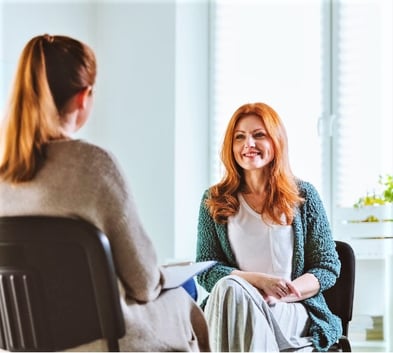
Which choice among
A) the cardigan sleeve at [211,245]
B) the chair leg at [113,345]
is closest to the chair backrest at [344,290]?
the cardigan sleeve at [211,245]

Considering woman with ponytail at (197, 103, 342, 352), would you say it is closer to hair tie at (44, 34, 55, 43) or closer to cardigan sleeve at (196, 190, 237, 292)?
cardigan sleeve at (196, 190, 237, 292)

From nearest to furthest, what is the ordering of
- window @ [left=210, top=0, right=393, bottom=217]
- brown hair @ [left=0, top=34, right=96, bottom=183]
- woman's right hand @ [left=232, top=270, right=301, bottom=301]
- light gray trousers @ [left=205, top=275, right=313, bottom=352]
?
brown hair @ [left=0, top=34, right=96, bottom=183], light gray trousers @ [left=205, top=275, right=313, bottom=352], woman's right hand @ [left=232, top=270, right=301, bottom=301], window @ [left=210, top=0, right=393, bottom=217]

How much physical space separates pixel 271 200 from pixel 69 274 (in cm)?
68

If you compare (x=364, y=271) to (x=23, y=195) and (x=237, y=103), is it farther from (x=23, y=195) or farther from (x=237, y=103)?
(x=23, y=195)

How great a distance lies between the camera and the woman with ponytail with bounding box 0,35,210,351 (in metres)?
1.19

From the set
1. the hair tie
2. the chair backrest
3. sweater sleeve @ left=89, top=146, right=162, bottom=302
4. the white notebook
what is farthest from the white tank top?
the hair tie

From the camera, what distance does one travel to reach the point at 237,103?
8.77ft

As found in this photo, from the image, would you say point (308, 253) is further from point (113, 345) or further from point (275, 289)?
point (113, 345)

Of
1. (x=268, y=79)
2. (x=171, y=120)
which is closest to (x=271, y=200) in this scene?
(x=171, y=120)

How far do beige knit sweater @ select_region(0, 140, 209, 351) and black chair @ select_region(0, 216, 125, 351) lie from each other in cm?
4

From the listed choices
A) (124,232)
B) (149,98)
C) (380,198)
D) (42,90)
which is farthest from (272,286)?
(149,98)

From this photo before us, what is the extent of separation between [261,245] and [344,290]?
20cm

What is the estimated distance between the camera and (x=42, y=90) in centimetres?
126

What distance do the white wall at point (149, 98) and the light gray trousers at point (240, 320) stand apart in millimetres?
995
